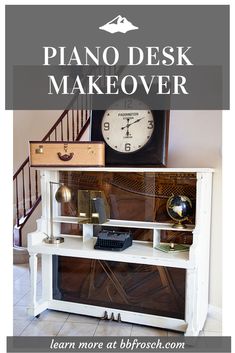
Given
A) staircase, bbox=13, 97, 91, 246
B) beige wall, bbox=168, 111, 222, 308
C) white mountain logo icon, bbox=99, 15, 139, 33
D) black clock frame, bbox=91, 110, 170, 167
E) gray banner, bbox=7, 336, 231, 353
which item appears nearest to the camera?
white mountain logo icon, bbox=99, 15, 139, 33

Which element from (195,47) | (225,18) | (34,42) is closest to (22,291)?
(34,42)

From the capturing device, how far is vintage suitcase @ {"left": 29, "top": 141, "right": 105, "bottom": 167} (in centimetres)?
250

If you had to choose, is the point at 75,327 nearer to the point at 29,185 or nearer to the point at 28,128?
the point at 29,185

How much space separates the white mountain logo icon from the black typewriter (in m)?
1.42

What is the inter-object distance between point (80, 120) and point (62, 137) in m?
0.38

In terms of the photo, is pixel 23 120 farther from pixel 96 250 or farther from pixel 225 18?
pixel 225 18

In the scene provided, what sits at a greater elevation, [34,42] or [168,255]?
[34,42]

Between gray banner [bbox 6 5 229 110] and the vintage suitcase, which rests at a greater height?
gray banner [bbox 6 5 229 110]

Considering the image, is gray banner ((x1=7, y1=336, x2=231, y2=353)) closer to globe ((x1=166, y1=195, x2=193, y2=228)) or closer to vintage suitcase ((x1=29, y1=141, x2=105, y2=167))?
globe ((x1=166, y1=195, x2=193, y2=228))

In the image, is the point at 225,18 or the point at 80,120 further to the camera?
the point at 80,120

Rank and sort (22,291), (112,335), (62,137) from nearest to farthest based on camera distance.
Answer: (112,335), (22,291), (62,137)

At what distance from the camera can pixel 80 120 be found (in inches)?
191

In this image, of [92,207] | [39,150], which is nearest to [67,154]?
[39,150]

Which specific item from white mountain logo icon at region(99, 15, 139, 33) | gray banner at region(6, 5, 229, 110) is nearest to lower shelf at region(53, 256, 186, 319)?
gray banner at region(6, 5, 229, 110)
